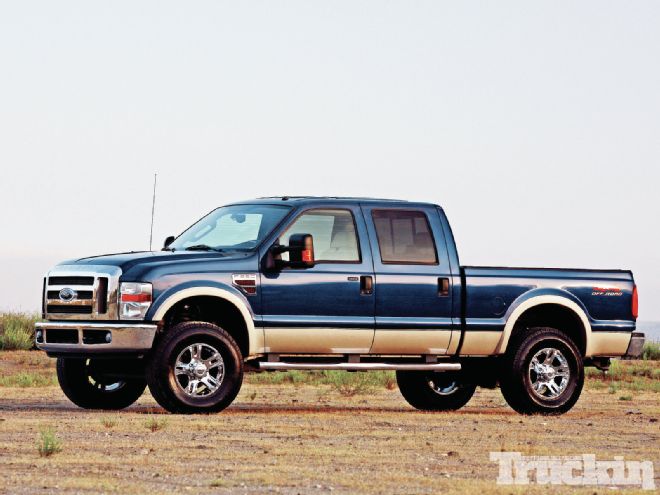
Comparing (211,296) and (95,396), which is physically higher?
(211,296)

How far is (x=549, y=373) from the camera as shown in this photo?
1894 centimetres

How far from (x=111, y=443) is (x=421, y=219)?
18.7 feet

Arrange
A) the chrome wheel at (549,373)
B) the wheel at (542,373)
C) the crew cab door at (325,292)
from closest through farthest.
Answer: the crew cab door at (325,292), the wheel at (542,373), the chrome wheel at (549,373)

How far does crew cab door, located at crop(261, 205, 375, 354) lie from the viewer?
17.2 m

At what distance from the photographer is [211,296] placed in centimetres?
1702

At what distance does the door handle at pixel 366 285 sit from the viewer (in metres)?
17.5

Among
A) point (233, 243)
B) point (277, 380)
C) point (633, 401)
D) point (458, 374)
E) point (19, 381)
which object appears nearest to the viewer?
point (233, 243)

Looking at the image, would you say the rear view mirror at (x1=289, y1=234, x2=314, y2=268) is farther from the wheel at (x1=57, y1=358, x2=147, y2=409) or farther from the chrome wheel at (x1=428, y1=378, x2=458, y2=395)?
the chrome wheel at (x1=428, y1=378, x2=458, y2=395)

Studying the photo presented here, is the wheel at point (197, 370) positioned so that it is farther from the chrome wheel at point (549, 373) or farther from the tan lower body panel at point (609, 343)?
the tan lower body panel at point (609, 343)

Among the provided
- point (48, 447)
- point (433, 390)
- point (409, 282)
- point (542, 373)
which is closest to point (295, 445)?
point (48, 447)

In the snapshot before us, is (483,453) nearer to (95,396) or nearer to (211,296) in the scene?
(211,296)

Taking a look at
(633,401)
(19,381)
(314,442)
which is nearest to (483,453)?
(314,442)

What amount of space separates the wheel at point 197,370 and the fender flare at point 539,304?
344 centimetres

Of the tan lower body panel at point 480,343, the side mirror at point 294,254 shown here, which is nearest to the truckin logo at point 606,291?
the tan lower body panel at point 480,343
